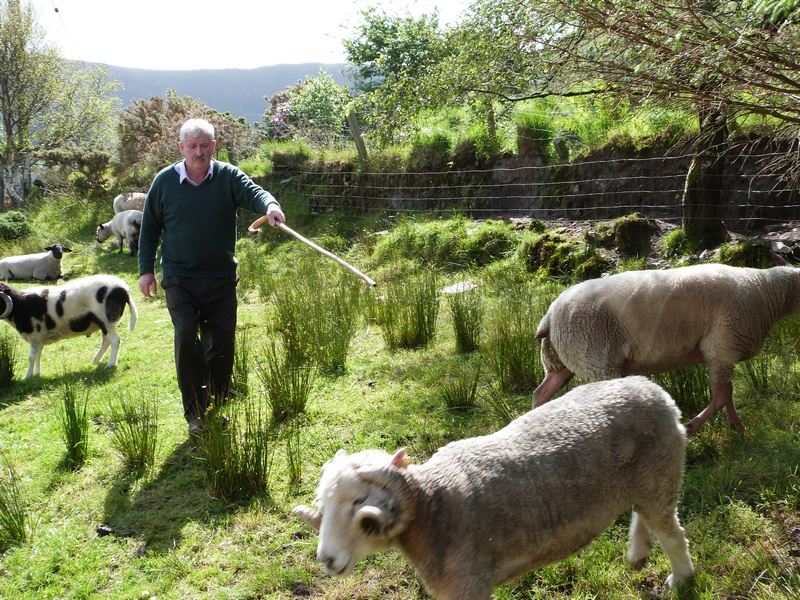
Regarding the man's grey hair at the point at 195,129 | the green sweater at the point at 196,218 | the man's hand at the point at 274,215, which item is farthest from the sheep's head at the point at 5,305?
the man's hand at the point at 274,215

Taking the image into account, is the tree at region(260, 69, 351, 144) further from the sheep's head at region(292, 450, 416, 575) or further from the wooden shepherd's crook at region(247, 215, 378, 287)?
the sheep's head at region(292, 450, 416, 575)

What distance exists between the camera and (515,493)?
7.63ft

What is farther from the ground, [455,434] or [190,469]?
[455,434]

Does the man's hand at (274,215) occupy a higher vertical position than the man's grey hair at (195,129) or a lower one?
lower

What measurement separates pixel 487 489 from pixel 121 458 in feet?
11.1

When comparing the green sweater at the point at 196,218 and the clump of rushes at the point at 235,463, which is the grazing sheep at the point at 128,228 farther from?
the clump of rushes at the point at 235,463

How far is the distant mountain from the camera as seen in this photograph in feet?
247

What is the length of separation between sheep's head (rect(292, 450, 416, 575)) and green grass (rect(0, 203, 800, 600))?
1.22 metres

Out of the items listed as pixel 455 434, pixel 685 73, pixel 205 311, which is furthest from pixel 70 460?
pixel 685 73

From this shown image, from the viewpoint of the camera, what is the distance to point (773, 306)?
4281mm

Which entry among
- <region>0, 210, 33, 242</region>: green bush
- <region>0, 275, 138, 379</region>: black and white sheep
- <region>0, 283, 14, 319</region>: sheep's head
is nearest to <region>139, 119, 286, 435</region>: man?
<region>0, 275, 138, 379</region>: black and white sheep

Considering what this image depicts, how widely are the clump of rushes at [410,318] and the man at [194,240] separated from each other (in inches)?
81.9

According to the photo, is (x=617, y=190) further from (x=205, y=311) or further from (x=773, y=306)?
(x=205, y=311)

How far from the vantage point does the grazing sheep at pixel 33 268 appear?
13.3 meters
